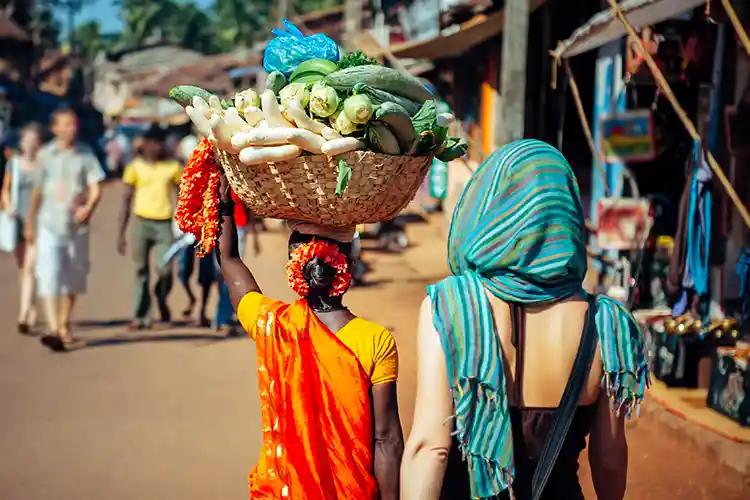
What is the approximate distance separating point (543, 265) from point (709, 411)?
512cm

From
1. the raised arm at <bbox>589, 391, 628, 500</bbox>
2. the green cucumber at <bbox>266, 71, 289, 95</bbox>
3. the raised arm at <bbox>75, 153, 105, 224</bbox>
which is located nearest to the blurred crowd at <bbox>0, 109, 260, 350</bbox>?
the raised arm at <bbox>75, 153, 105, 224</bbox>

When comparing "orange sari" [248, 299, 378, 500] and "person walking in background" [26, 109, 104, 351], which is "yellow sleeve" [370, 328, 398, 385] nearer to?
"orange sari" [248, 299, 378, 500]

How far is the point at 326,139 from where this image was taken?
3008mm

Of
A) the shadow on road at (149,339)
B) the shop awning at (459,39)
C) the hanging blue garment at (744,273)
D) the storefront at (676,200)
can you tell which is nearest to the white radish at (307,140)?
the storefront at (676,200)

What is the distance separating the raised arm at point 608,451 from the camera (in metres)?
2.99

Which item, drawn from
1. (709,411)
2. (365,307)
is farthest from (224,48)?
(709,411)

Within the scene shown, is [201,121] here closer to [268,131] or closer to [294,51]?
[268,131]

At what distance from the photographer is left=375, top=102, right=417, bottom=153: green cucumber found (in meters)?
3.01

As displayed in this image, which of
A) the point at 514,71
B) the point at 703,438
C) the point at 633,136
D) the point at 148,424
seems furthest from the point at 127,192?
the point at 703,438

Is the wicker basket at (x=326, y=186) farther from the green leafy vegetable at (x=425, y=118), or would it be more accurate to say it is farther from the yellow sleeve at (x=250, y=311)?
the yellow sleeve at (x=250, y=311)

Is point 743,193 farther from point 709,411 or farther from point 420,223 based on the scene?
point 420,223

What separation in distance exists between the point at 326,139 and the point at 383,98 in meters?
0.23

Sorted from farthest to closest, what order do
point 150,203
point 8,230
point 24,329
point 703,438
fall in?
point 8,230 → point 24,329 → point 150,203 → point 703,438

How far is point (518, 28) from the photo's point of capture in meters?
7.91
